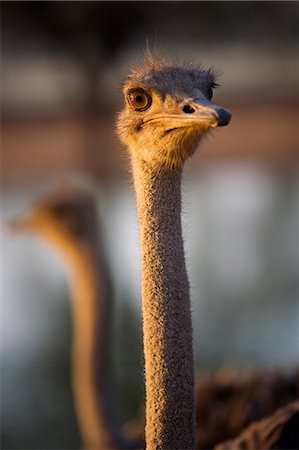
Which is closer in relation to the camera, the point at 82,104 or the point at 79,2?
the point at 79,2

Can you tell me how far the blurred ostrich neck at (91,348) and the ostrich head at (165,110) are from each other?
1922 millimetres

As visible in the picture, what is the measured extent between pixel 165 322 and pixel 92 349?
7.07 ft

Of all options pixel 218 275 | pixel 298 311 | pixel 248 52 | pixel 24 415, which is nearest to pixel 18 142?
pixel 248 52

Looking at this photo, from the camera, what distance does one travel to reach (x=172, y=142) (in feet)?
6.69

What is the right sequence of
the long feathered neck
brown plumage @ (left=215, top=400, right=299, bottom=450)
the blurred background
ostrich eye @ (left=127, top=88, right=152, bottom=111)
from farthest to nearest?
1. the blurred background
2. the long feathered neck
3. brown plumage @ (left=215, top=400, right=299, bottom=450)
4. ostrich eye @ (left=127, top=88, right=152, bottom=111)

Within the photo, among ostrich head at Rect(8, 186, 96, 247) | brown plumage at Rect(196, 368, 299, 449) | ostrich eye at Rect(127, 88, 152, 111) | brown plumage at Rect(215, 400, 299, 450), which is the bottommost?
brown plumage at Rect(215, 400, 299, 450)

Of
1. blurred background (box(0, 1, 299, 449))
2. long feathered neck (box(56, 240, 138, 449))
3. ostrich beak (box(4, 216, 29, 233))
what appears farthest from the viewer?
blurred background (box(0, 1, 299, 449))

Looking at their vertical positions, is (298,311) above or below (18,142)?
below

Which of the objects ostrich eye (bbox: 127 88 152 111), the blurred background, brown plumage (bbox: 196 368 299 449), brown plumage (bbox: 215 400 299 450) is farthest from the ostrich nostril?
brown plumage (bbox: 196 368 299 449)

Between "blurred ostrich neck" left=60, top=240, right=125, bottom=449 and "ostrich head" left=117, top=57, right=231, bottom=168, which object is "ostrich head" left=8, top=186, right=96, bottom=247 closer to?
"blurred ostrich neck" left=60, top=240, right=125, bottom=449

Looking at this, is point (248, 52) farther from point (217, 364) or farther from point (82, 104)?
point (217, 364)

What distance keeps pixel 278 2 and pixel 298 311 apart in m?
7.55

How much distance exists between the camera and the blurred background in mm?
5883

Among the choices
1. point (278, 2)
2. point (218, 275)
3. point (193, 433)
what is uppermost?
point (278, 2)
